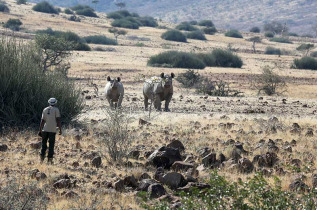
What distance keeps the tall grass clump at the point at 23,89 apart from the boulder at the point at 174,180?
6908 mm

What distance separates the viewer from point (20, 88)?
51.4 ft

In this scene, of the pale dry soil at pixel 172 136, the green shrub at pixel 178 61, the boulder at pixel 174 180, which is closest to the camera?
the boulder at pixel 174 180

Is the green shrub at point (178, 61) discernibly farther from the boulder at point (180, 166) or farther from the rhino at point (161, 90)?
the boulder at point (180, 166)

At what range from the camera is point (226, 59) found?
52.9 m

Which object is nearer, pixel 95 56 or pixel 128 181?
pixel 128 181

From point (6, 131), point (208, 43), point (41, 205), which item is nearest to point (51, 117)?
point (41, 205)

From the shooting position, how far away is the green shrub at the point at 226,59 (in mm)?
52566

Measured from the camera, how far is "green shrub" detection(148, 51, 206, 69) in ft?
158

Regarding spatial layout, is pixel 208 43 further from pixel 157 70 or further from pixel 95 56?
pixel 157 70

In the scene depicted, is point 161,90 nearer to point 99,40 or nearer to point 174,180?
point 174,180

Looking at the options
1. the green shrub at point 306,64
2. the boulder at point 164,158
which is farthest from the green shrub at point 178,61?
the boulder at point 164,158

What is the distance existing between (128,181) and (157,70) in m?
34.2

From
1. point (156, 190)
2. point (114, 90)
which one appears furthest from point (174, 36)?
point (156, 190)

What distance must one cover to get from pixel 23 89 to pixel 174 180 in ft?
25.0
